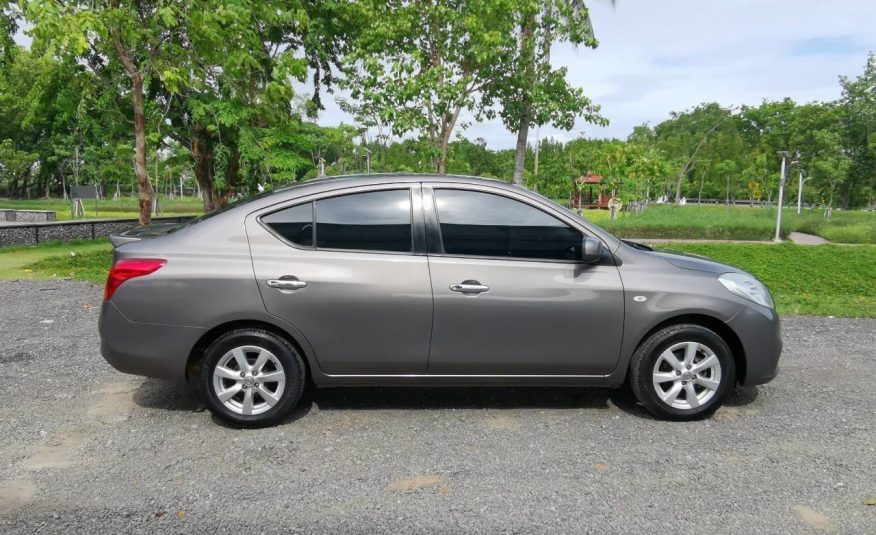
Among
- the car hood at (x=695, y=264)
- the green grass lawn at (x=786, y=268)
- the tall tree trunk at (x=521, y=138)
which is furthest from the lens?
the tall tree trunk at (x=521, y=138)

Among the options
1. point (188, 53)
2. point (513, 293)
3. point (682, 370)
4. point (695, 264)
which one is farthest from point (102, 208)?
point (682, 370)

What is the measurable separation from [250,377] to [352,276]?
91cm

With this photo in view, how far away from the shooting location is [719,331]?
4.30m

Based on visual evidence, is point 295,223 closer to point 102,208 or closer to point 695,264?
point 695,264

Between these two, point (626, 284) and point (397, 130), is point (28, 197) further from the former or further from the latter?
point (626, 284)

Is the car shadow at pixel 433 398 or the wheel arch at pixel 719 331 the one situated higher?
the wheel arch at pixel 719 331

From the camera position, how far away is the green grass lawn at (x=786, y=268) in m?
9.40

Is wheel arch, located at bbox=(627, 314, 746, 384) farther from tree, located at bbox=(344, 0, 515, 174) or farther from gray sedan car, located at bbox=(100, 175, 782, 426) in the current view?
tree, located at bbox=(344, 0, 515, 174)

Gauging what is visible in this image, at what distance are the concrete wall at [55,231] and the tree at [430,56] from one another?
5395 millimetres

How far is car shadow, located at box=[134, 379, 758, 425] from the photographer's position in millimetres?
4477

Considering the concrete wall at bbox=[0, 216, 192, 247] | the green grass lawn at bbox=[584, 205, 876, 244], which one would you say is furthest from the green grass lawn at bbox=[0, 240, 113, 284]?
the green grass lawn at bbox=[584, 205, 876, 244]

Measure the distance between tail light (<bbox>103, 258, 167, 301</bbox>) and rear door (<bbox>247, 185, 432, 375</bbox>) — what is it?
24.1 inches

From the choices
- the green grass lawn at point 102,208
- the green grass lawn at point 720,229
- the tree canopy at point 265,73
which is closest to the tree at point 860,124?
the green grass lawn at point 720,229

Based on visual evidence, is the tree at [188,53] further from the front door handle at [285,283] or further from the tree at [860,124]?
the tree at [860,124]
